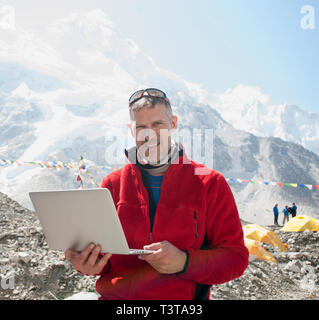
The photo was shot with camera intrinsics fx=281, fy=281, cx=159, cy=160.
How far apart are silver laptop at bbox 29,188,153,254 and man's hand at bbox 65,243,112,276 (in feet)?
0.12

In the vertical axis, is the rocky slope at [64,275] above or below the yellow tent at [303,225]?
above

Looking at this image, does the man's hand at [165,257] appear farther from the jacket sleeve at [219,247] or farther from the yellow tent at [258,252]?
→ the yellow tent at [258,252]

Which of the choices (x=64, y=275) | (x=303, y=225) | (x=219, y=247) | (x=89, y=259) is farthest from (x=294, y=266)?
(x=89, y=259)

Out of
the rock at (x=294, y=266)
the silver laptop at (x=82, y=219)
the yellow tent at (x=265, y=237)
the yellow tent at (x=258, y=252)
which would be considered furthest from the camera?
the yellow tent at (x=265, y=237)

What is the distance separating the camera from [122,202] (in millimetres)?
1904

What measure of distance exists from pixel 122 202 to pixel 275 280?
285 inches

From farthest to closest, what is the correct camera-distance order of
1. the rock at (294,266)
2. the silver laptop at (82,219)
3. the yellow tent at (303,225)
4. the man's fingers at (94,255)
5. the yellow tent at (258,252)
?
1. the yellow tent at (303,225)
2. the yellow tent at (258,252)
3. the rock at (294,266)
4. the man's fingers at (94,255)
5. the silver laptop at (82,219)

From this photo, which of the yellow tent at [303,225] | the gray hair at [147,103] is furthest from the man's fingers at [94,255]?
the yellow tent at [303,225]

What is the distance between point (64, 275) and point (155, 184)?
4.74 meters

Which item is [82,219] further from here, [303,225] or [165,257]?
[303,225]

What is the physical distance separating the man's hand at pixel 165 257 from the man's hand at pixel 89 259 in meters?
0.27

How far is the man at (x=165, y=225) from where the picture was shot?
1.68 metres

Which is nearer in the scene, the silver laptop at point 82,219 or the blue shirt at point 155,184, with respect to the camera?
the silver laptop at point 82,219

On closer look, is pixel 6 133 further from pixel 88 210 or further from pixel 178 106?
pixel 88 210
